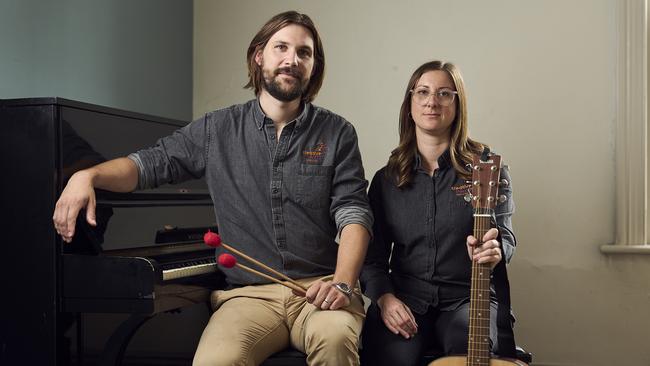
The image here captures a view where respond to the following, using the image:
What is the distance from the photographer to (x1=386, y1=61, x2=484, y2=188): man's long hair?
237cm

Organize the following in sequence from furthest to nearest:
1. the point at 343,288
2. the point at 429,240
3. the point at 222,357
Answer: the point at 429,240 → the point at 343,288 → the point at 222,357

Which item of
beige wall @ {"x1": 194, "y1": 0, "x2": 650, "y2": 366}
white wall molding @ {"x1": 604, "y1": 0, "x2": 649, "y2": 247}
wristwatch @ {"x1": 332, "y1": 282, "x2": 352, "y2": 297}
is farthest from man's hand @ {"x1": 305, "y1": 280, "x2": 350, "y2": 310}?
white wall molding @ {"x1": 604, "y1": 0, "x2": 649, "y2": 247}

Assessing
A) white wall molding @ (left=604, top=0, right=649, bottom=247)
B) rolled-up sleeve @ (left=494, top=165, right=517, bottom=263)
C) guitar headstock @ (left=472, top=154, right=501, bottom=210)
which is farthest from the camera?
white wall molding @ (left=604, top=0, right=649, bottom=247)

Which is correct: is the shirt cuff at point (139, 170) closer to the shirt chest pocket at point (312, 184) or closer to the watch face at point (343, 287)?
the shirt chest pocket at point (312, 184)

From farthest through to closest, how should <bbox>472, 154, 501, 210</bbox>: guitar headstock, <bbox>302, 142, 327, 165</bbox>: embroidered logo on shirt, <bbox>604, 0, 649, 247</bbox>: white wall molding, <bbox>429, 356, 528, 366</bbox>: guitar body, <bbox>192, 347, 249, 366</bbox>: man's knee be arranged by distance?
<bbox>604, 0, 649, 247</bbox>: white wall molding
<bbox>302, 142, 327, 165</bbox>: embroidered logo on shirt
<bbox>472, 154, 501, 210</bbox>: guitar headstock
<bbox>429, 356, 528, 366</bbox>: guitar body
<bbox>192, 347, 249, 366</bbox>: man's knee

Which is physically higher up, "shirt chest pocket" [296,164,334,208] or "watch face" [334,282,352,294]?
"shirt chest pocket" [296,164,334,208]

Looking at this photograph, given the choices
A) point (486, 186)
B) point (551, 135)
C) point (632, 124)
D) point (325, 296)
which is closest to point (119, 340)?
point (325, 296)

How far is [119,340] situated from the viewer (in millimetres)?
2057

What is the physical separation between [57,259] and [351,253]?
79 cm

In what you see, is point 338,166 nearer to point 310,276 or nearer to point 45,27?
point 310,276

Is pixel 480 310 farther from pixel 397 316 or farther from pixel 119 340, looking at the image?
pixel 119 340

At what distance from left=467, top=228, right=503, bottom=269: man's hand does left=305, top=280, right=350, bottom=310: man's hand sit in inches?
14.9

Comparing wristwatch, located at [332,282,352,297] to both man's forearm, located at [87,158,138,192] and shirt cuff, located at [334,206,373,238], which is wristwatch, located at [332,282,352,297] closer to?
shirt cuff, located at [334,206,373,238]

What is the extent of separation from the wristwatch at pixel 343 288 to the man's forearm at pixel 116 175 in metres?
0.64
